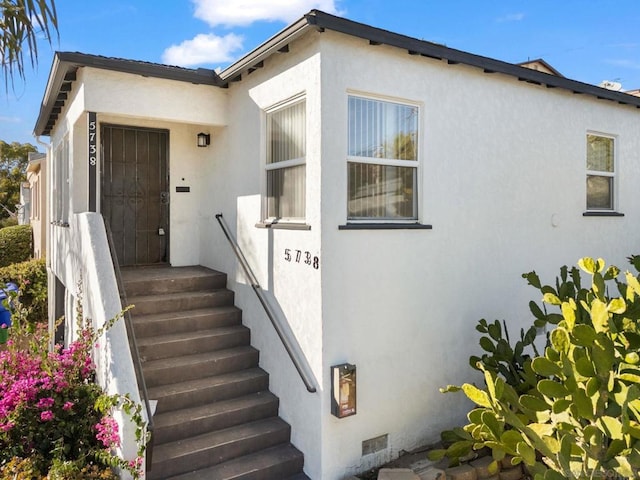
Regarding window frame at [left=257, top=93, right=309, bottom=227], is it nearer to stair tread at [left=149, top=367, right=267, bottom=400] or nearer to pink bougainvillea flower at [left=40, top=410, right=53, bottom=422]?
stair tread at [left=149, top=367, right=267, bottom=400]

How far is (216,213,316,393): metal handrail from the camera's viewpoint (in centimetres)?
521

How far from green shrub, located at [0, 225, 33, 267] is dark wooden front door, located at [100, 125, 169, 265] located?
14.8m

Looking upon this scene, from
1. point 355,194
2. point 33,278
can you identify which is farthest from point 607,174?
point 33,278

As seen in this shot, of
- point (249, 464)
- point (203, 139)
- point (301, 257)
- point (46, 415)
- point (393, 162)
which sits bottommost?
point (249, 464)

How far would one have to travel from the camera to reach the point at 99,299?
201 inches

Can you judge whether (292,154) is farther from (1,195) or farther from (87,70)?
(1,195)

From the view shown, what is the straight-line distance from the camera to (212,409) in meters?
5.52

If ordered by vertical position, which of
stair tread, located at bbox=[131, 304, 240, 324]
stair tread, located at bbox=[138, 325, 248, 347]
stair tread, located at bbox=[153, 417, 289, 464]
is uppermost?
stair tread, located at bbox=[131, 304, 240, 324]

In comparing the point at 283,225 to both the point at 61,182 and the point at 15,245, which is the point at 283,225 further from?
the point at 15,245

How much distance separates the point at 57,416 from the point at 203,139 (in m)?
4.88

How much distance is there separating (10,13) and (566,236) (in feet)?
26.6

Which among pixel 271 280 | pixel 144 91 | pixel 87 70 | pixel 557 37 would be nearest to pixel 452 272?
pixel 271 280

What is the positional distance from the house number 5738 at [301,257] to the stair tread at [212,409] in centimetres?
181

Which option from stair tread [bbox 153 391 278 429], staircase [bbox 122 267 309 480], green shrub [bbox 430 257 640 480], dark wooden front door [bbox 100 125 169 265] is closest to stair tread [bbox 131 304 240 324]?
staircase [bbox 122 267 309 480]
